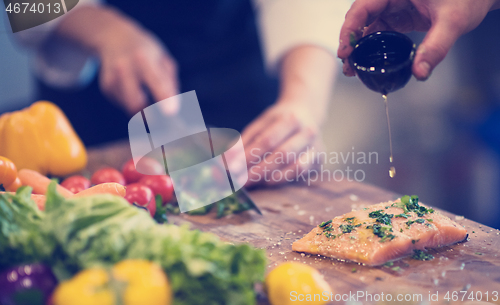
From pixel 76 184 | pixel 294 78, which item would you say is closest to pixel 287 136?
pixel 294 78

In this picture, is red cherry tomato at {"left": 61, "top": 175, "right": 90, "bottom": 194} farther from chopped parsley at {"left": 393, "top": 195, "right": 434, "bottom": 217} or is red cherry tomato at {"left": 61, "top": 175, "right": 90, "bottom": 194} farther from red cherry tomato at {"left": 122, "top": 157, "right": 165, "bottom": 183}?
chopped parsley at {"left": 393, "top": 195, "right": 434, "bottom": 217}

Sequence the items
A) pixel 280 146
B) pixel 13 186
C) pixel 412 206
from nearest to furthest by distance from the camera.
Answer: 1. pixel 412 206
2. pixel 13 186
3. pixel 280 146

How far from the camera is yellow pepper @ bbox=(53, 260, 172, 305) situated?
44.6 inches

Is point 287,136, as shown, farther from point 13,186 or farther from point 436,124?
point 436,124

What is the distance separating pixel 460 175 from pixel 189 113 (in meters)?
3.92

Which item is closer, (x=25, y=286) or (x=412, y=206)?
(x=25, y=286)

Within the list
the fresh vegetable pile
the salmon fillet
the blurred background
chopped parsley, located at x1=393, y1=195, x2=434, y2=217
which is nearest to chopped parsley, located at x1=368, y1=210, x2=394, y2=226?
the salmon fillet

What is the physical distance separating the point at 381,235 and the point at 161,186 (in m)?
1.39

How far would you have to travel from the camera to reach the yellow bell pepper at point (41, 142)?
2826 millimetres

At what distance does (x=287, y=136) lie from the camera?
307 centimetres

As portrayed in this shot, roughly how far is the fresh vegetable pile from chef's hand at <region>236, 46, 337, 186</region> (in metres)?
1.58

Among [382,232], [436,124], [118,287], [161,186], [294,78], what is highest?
[294,78]

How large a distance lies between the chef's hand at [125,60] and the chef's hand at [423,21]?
1.30 m

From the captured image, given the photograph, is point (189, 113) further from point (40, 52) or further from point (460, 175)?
point (460, 175)
